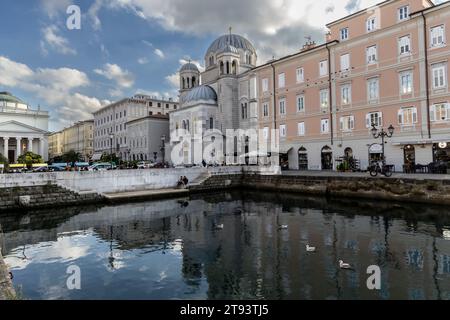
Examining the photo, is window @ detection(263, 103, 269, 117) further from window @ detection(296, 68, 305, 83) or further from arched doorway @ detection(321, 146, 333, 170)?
arched doorway @ detection(321, 146, 333, 170)

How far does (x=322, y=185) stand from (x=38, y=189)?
2366 cm

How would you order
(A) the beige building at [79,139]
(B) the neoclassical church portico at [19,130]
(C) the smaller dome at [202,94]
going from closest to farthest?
(C) the smaller dome at [202,94], (B) the neoclassical church portico at [19,130], (A) the beige building at [79,139]

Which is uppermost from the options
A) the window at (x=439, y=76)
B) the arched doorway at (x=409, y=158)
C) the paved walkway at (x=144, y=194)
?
the window at (x=439, y=76)

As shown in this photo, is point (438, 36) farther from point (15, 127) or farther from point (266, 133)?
point (15, 127)

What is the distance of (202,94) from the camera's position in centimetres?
5694

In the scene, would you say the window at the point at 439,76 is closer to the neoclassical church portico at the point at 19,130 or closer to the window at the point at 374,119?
the window at the point at 374,119

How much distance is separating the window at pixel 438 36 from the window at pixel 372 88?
6.02m

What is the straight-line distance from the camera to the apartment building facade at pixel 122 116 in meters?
87.0

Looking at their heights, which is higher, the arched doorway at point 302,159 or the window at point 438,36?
the window at point 438,36

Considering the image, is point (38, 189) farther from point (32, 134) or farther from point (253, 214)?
point (32, 134)

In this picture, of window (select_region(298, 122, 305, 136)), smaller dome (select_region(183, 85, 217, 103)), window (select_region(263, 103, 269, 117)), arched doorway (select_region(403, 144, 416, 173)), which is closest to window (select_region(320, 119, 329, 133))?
window (select_region(298, 122, 305, 136))

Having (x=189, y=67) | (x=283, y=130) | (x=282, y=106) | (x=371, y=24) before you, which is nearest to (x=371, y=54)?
(x=371, y=24)

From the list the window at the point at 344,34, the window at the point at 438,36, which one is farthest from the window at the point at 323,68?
the window at the point at 438,36

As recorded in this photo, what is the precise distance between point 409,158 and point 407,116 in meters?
4.19
